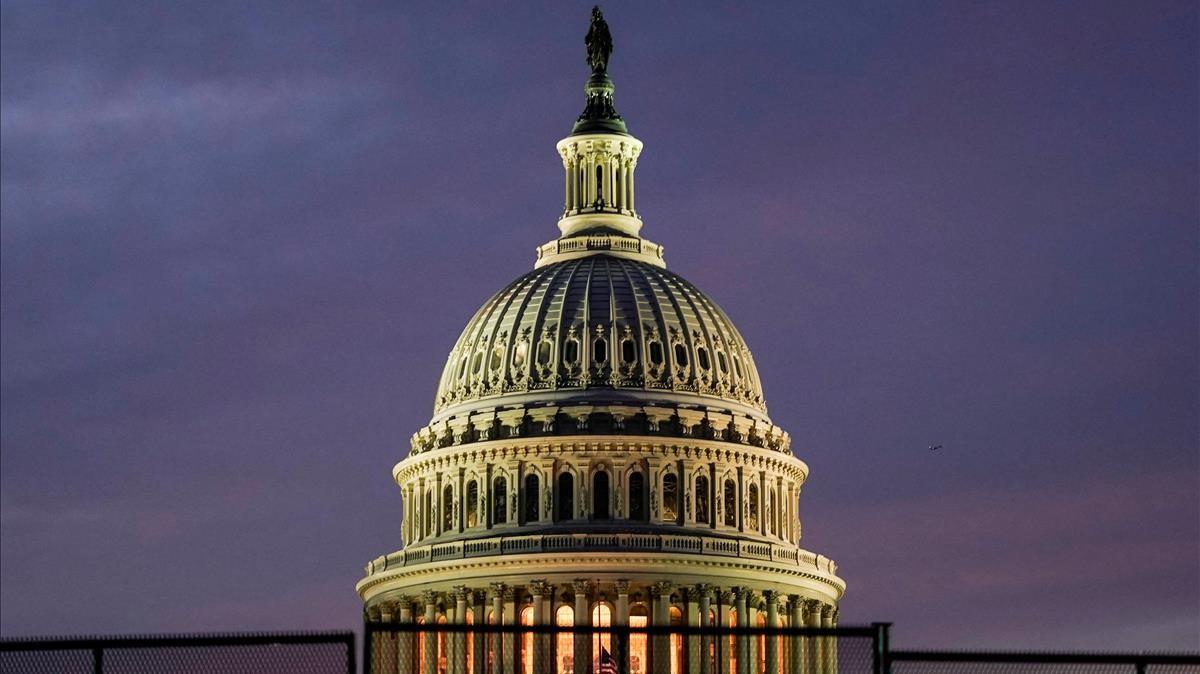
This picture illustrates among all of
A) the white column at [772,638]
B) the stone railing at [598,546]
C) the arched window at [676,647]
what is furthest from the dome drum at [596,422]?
the arched window at [676,647]

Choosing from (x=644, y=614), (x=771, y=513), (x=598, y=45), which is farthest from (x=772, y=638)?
(x=598, y=45)

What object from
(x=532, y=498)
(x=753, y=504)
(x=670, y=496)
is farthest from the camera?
(x=753, y=504)

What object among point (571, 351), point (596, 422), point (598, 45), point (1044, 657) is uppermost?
point (598, 45)

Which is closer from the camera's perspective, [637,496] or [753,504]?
[637,496]

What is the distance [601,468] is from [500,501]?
5.99 metres

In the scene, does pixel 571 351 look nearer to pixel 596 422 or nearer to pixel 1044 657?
pixel 596 422

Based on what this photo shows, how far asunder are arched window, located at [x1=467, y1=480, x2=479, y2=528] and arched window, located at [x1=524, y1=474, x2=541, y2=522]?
3.04 metres

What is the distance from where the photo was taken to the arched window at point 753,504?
516 ft

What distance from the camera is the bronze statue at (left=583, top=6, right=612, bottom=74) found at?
175000 mm

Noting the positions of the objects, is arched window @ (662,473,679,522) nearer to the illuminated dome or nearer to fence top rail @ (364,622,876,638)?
the illuminated dome

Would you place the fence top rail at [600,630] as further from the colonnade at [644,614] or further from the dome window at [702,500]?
the dome window at [702,500]

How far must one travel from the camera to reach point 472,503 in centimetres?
15762

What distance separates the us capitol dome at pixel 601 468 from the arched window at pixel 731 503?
0.08m

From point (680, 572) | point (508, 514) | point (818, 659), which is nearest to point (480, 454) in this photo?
point (508, 514)
